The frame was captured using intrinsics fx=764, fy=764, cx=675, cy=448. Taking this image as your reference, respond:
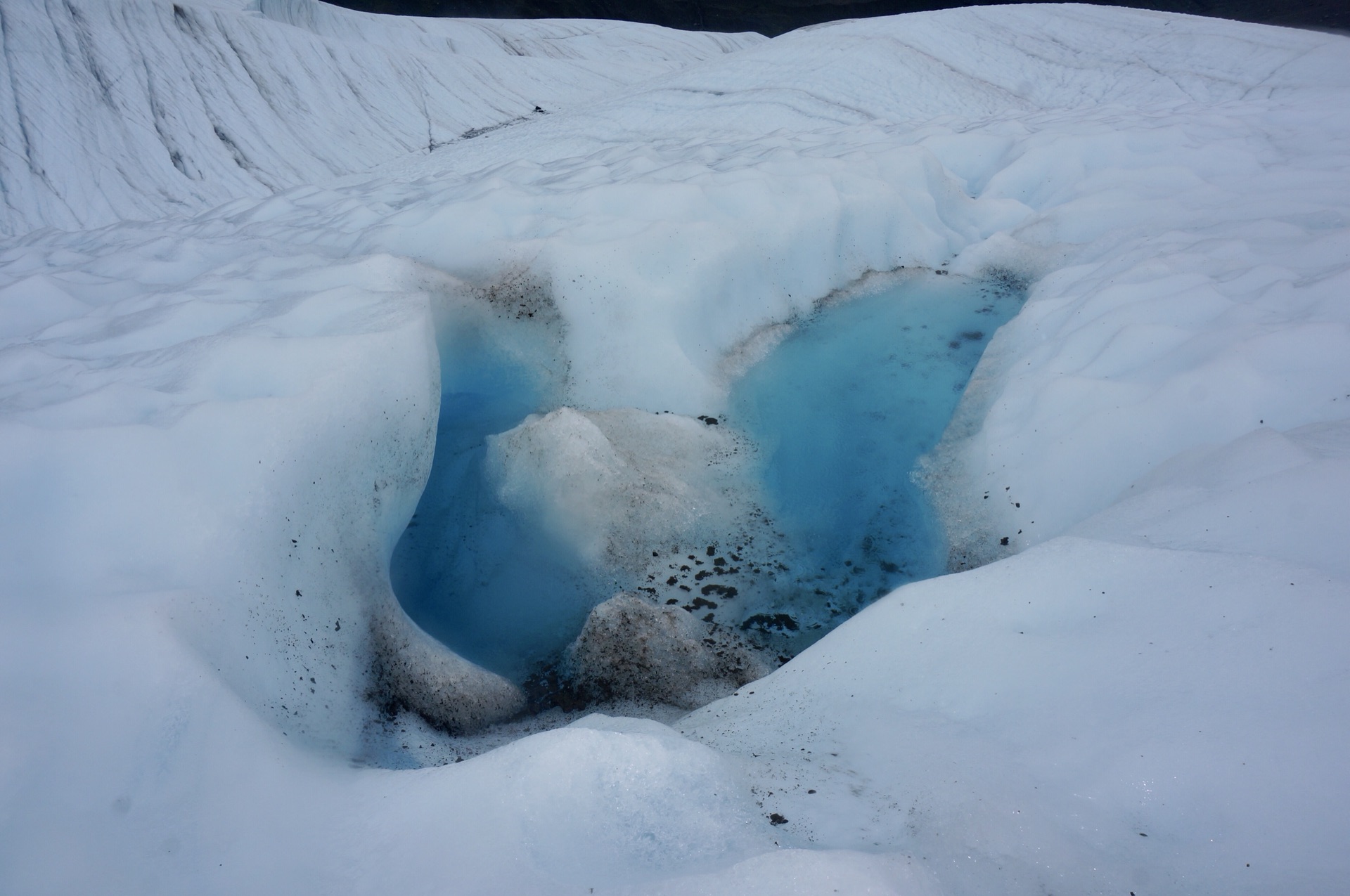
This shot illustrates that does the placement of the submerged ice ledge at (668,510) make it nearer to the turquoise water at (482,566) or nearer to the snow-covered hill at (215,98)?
the turquoise water at (482,566)

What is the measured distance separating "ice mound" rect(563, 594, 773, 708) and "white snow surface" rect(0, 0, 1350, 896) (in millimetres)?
361

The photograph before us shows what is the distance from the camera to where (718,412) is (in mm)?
3672

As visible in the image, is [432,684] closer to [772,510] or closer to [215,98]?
[772,510]

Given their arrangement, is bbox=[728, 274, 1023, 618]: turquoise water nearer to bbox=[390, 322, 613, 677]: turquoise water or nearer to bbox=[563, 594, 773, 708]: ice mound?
bbox=[563, 594, 773, 708]: ice mound

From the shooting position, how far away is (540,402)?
12.2ft

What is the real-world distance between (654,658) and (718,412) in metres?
1.39

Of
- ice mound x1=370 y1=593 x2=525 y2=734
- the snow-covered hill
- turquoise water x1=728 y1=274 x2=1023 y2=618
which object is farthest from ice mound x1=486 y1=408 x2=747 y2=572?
the snow-covered hill

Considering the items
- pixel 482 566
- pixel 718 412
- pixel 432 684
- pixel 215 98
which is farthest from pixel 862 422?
pixel 215 98

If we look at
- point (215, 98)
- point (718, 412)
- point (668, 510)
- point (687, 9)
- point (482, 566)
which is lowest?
point (482, 566)

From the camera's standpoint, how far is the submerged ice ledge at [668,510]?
2738 mm

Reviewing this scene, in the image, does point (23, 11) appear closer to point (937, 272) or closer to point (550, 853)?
point (937, 272)

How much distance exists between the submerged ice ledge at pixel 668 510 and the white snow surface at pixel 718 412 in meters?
0.20

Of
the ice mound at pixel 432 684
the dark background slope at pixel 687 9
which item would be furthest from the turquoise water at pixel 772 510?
the dark background slope at pixel 687 9

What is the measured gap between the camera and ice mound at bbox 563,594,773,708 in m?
2.59
